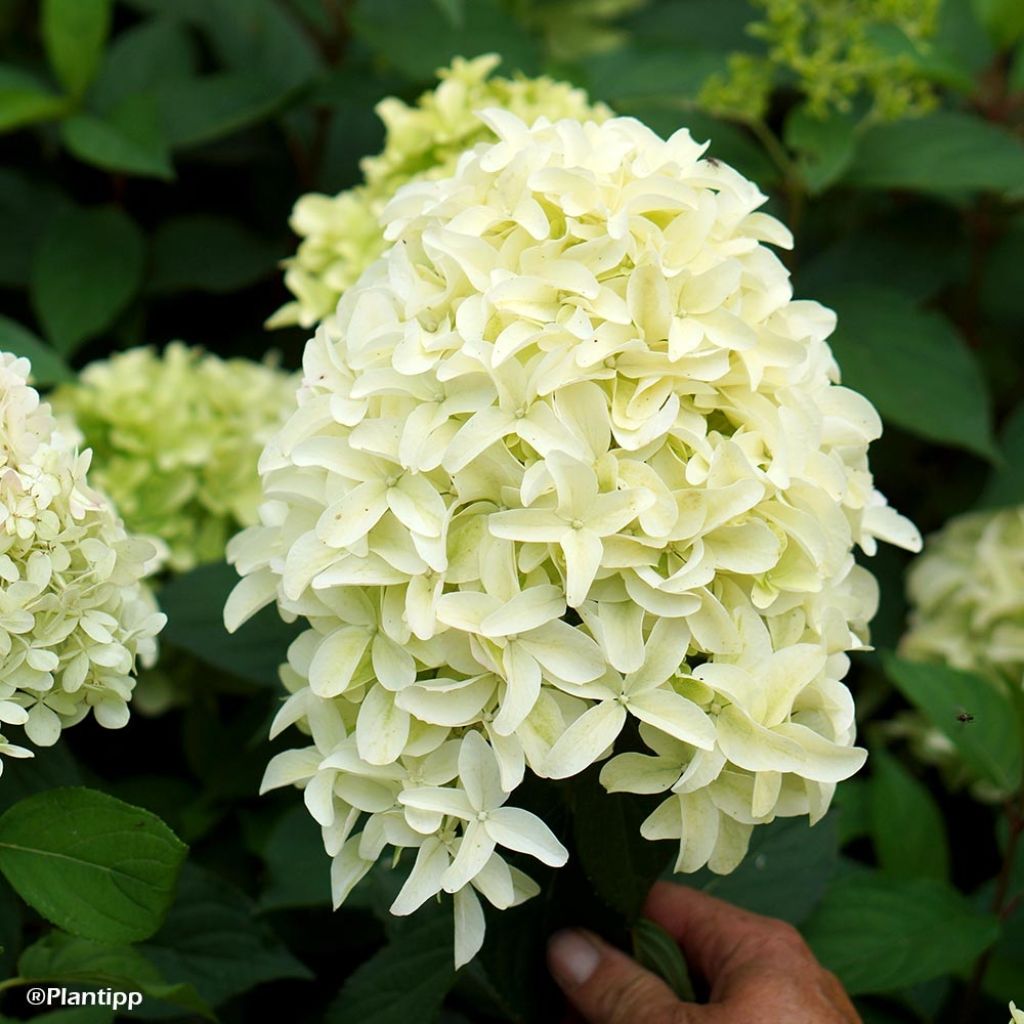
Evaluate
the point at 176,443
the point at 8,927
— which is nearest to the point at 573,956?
the point at 8,927

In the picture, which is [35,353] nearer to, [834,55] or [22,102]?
[22,102]

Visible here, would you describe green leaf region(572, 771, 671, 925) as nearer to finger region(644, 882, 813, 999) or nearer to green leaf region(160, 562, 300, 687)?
finger region(644, 882, 813, 999)

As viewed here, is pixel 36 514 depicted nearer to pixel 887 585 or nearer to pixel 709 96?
pixel 709 96

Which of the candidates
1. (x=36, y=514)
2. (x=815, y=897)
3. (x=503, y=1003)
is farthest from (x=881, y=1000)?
(x=36, y=514)

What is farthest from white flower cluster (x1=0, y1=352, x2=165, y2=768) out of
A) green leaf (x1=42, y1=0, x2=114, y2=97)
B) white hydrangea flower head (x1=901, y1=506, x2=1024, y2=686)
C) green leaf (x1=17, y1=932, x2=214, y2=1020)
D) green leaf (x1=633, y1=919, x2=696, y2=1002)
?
white hydrangea flower head (x1=901, y1=506, x2=1024, y2=686)

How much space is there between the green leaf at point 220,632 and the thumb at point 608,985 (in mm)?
332

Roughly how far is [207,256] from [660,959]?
3.21ft

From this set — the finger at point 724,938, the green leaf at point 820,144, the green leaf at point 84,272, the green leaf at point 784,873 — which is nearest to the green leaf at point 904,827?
the green leaf at point 784,873

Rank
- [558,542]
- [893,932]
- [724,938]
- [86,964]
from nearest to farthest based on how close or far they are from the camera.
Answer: [558,542] → [86,964] → [724,938] → [893,932]

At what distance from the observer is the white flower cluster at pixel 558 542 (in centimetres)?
71

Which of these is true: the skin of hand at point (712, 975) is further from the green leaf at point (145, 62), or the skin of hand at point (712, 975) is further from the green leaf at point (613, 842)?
the green leaf at point (145, 62)

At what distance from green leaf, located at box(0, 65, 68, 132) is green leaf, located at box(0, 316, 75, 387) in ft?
1.00

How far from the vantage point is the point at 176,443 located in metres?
1.26

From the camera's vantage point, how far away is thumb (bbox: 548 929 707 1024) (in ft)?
2.83
